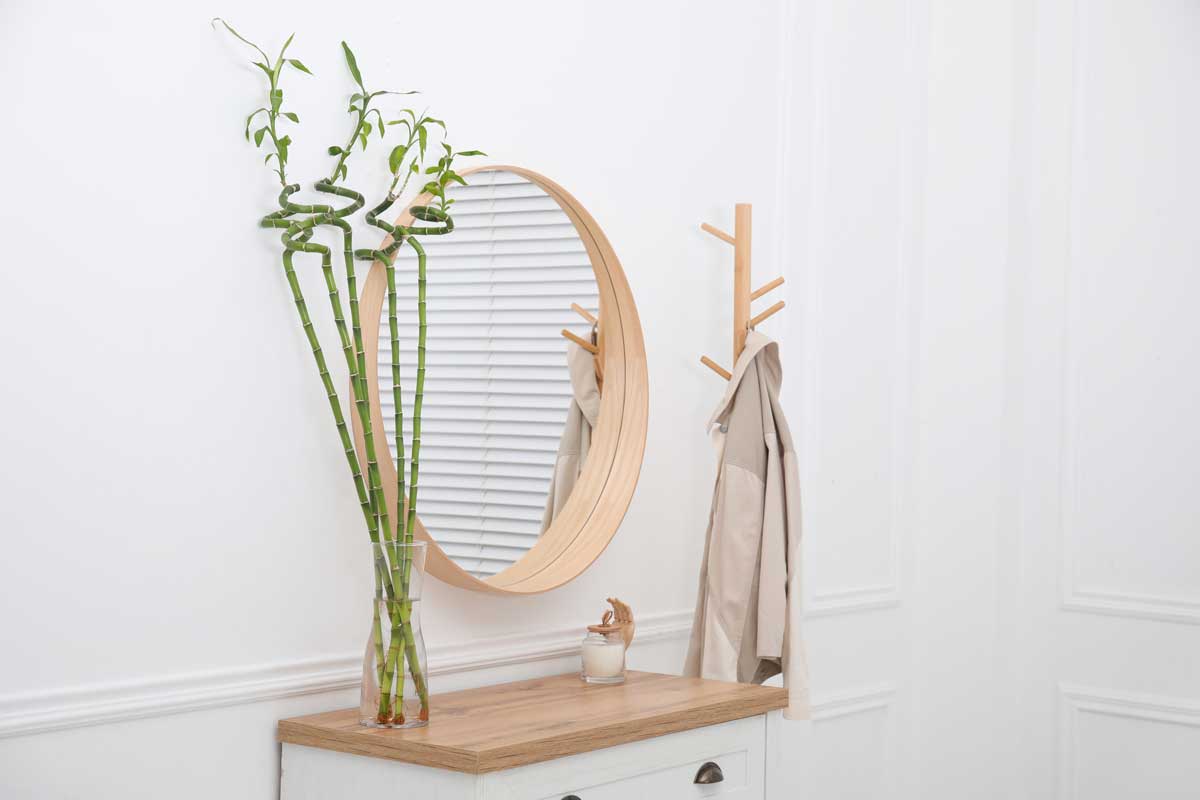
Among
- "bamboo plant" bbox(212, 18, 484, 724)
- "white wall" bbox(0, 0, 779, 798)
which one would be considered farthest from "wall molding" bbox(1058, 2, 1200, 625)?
"bamboo plant" bbox(212, 18, 484, 724)

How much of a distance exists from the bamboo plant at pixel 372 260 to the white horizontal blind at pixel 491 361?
37mm

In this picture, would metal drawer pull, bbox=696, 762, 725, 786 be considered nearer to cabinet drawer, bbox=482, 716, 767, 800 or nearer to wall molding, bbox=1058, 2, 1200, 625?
cabinet drawer, bbox=482, 716, 767, 800

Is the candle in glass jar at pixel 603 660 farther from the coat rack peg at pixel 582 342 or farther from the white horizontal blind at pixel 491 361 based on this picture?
the coat rack peg at pixel 582 342

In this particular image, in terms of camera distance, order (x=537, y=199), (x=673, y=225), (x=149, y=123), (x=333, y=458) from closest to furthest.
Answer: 1. (x=149, y=123)
2. (x=333, y=458)
3. (x=537, y=199)
4. (x=673, y=225)

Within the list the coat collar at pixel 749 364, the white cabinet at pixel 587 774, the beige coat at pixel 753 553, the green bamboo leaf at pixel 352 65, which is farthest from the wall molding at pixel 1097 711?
the green bamboo leaf at pixel 352 65

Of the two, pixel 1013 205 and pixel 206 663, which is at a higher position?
pixel 1013 205

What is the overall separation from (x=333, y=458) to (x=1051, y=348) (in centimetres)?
204

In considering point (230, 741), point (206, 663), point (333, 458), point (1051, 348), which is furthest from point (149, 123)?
point (1051, 348)

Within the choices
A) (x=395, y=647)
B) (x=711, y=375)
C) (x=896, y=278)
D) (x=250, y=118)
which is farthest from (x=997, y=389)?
(x=250, y=118)

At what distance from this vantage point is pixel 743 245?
2.48 metres

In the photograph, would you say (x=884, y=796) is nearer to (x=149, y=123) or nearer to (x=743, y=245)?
(x=743, y=245)

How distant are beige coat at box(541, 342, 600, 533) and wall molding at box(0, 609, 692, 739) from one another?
235 millimetres

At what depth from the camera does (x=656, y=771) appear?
5.80 ft

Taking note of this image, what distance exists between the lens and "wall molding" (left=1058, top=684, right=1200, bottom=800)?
2.86 m
